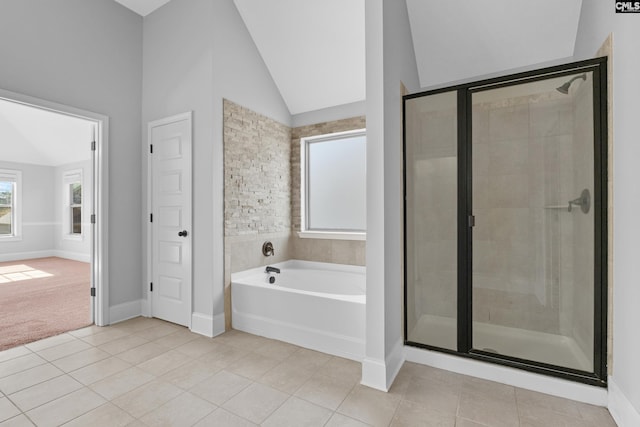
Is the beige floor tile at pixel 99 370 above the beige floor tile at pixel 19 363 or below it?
A: below

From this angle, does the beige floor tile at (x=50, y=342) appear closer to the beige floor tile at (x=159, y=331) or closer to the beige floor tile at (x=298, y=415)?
the beige floor tile at (x=159, y=331)

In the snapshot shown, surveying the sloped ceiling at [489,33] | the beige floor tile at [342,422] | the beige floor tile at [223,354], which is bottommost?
the beige floor tile at [223,354]

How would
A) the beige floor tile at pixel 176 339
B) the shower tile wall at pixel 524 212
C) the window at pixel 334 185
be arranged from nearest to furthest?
1. the shower tile wall at pixel 524 212
2. the beige floor tile at pixel 176 339
3. the window at pixel 334 185

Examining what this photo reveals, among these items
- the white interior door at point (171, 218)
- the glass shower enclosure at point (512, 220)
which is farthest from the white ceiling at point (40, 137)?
the glass shower enclosure at point (512, 220)

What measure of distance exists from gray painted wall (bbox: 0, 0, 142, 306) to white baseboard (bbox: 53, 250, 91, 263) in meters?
4.61

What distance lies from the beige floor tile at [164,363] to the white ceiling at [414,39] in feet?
9.97

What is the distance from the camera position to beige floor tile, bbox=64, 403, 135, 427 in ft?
5.52

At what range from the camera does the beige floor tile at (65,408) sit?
67.7 inches

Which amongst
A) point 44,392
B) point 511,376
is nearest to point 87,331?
point 44,392

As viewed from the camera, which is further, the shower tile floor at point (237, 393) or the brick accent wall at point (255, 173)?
the brick accent wall at point (255, 173)

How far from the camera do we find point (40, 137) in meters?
6.47

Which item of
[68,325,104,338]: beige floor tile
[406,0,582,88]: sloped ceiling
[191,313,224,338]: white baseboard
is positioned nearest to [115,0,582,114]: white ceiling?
[406,0,582,88]: sloped ceiling

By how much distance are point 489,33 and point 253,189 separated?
2604 millimetres

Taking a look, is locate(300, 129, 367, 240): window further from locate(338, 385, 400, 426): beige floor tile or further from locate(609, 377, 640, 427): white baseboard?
locate(609, 377, 640, 427): white baseboard
